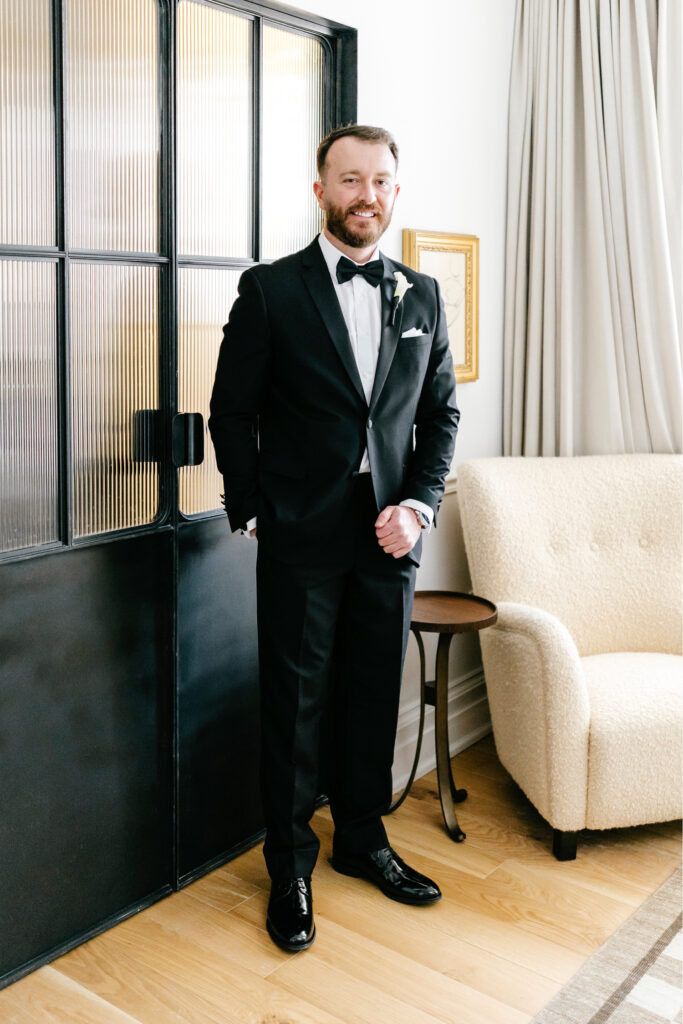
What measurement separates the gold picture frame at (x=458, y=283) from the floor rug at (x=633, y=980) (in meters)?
1.67

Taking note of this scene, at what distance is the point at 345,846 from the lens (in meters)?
2.54

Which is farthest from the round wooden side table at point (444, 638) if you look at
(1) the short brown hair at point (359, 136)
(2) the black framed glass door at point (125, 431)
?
(1) the short brown hair at point (359, 136)

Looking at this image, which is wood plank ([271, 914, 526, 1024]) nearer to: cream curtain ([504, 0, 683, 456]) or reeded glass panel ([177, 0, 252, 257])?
reeded glass panel ([177, 0, 252, 257])

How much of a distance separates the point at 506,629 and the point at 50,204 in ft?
5.18

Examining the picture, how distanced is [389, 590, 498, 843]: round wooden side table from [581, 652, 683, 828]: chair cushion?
0.36 metres

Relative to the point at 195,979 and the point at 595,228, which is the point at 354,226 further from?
the point at 195,979

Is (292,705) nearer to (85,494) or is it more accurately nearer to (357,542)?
(357,542)

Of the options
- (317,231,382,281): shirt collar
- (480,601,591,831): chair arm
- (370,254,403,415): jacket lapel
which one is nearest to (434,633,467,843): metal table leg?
(480,601,591,831): chair arm

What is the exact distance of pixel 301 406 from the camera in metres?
2.23

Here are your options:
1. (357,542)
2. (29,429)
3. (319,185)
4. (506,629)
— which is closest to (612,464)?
(506,629)

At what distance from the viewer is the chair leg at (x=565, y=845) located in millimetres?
2643

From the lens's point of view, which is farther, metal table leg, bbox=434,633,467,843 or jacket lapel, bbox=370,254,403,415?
metal table leg, bbox=434,633,467,843

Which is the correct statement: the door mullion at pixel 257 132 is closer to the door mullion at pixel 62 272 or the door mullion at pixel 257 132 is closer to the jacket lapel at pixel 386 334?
the jacket lapel at pixel 386 334

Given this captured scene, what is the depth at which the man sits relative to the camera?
219cm
